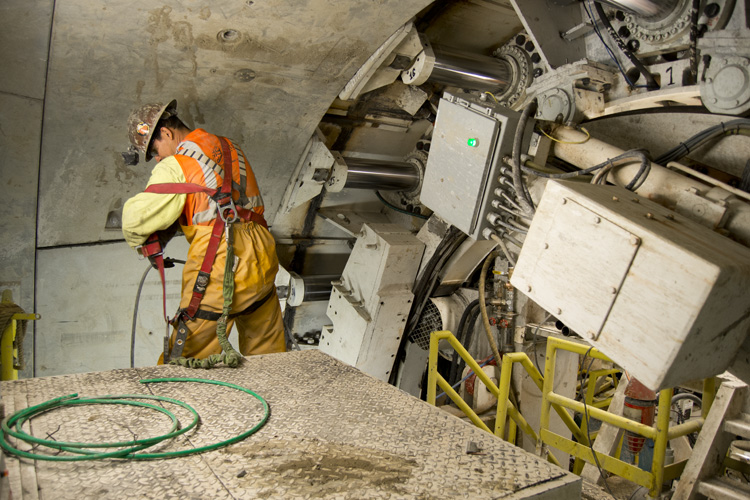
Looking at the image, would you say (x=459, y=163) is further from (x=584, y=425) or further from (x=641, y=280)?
(x=584, y=425)

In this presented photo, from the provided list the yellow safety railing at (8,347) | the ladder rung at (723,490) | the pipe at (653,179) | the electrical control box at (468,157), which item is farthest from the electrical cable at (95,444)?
the ladder rung at (723,490)

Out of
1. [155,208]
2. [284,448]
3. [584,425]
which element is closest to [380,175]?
[155,208]

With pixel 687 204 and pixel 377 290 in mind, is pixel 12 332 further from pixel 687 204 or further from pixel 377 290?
pixel 687 204

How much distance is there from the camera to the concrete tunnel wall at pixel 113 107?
123 inches

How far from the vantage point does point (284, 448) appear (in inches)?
77.9

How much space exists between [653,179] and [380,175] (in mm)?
2343

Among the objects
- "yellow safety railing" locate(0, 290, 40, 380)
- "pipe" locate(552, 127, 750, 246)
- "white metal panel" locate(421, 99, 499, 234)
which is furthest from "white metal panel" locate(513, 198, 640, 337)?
"yellow safety railing" locate(0, 290, 40, 380)

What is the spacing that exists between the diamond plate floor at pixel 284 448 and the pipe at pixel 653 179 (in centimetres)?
117

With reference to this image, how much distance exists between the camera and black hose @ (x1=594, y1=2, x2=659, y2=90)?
8.92ft

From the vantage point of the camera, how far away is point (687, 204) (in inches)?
94.0

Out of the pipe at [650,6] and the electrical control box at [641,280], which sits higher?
the pipe at [650,6]

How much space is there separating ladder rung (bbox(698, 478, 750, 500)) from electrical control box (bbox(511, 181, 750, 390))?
796 millimetres

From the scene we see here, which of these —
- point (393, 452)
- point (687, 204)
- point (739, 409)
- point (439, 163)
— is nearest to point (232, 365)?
point (393, 452)

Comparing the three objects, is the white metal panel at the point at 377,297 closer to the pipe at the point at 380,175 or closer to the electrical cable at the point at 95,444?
the pipe at the point at 380,175
